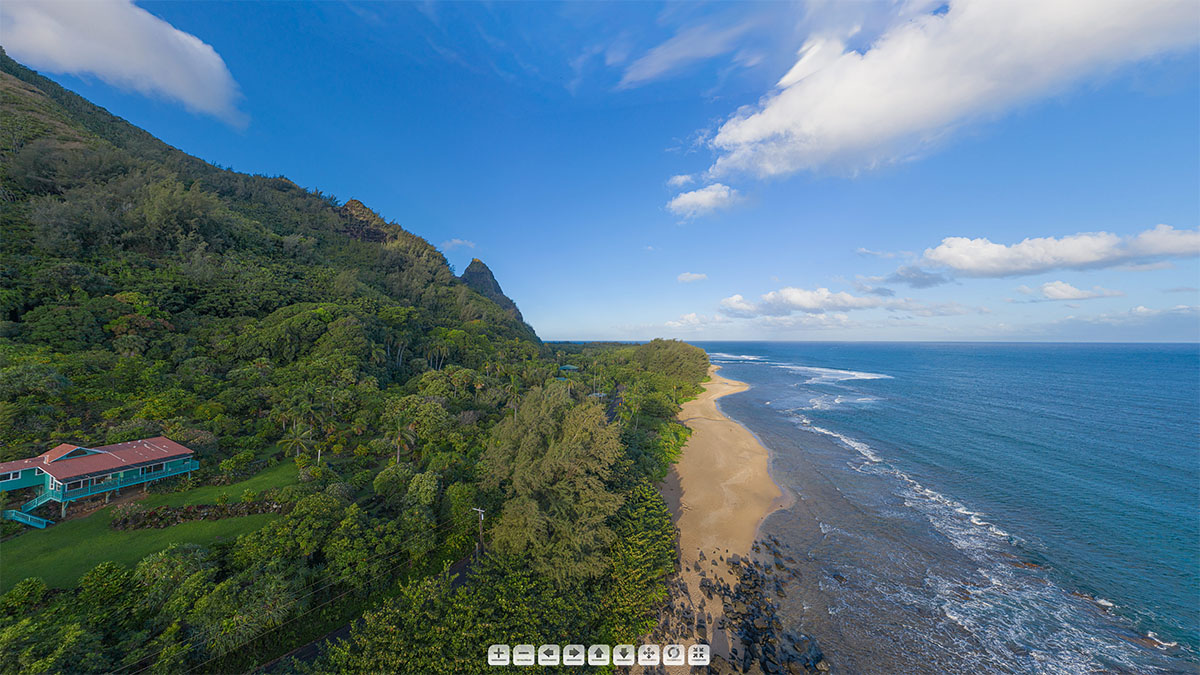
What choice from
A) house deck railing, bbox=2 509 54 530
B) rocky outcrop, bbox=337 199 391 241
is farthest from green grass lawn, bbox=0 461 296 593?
rocky outcrop, bbox=337 199 391 241

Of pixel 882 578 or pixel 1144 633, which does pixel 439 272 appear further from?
pixel 1144 633

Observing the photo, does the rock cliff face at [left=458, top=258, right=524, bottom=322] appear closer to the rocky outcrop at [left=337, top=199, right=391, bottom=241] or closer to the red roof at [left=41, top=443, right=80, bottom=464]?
the rocky outcrop at [left=337, top=199, right=391, bottom=241]

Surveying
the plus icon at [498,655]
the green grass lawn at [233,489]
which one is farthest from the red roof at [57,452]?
the plus icon at [498,655]

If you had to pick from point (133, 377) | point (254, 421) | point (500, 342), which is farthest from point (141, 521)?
point (500, 342)

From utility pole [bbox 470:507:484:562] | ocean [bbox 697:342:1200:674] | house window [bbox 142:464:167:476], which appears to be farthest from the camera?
utility pole [bbox 470:507:484:562]

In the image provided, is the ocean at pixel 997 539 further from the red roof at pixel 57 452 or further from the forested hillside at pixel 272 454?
the red roof at pixel 57 452

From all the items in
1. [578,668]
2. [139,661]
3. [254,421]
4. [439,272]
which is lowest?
[578,668]
